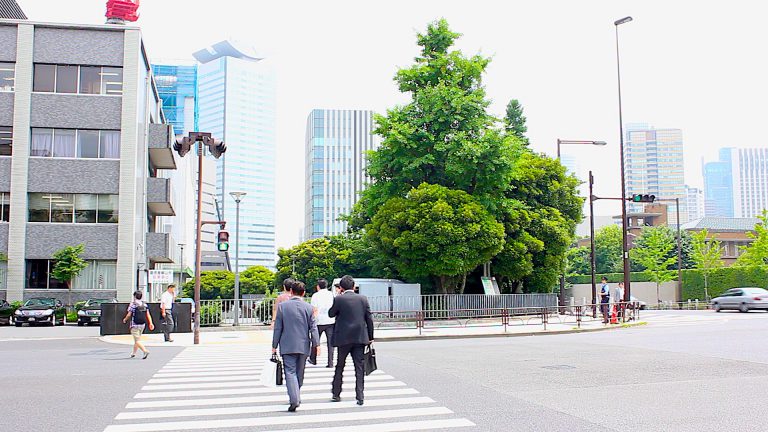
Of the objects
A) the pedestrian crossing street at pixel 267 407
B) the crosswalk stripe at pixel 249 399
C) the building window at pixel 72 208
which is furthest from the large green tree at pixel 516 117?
the crosswalk stripe at pixel 249 399

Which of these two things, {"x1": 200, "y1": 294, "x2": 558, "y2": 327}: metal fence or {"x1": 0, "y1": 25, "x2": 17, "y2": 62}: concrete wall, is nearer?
{"x1": 200, "y1": 294, "x2": 558, "y2": 327}: metal fence

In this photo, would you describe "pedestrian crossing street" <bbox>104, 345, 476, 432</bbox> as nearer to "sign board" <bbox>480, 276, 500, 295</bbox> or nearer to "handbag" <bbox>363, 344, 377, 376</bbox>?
"handbag" <bbox>363, 344, 377, 376</bbox>

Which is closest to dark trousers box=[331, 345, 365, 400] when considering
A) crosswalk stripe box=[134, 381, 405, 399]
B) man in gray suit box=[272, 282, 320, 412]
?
man in gray suit box=[272, 282, 320, 412]

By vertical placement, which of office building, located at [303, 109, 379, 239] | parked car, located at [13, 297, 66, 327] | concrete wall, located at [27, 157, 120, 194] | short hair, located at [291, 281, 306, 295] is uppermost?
office building, located at [303, 109, 379, 239]

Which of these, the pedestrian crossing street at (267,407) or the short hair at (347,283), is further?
the short hair at (347,283)

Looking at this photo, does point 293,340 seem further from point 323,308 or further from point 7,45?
point 7,45

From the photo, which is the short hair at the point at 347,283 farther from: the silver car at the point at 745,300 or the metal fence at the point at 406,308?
the silver car at the point at 745,300

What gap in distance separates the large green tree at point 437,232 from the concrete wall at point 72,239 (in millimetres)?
15584

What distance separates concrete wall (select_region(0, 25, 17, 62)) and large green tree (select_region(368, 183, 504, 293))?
889 inches

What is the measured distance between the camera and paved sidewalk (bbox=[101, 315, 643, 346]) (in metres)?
24.0

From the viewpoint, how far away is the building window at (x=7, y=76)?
3869 centimetres

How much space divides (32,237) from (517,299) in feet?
84.9

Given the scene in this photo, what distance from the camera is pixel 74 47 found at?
129 feet

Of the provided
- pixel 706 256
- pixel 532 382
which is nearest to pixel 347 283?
pixel 532 382
